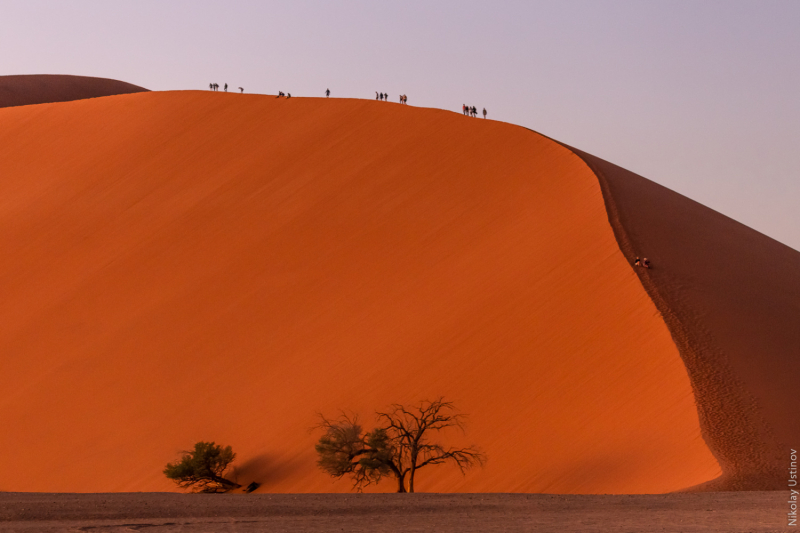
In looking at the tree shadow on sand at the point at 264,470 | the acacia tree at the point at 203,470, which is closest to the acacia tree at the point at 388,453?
the tree shadow on sand at the point at 264,470

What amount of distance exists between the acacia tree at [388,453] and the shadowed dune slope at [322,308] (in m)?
0.30

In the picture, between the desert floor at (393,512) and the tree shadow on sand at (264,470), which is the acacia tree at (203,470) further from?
the desert floor at (393,512)

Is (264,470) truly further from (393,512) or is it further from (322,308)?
(393,512)

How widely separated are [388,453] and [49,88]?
2263 inches

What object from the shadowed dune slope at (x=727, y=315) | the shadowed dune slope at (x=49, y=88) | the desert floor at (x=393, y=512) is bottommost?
the desert floor at (x=393, y=512)

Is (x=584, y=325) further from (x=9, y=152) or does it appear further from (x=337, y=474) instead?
(x=9, y=152)

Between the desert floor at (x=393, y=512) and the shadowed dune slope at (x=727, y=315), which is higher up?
the shadowed dune slope at (x=727, y=315)

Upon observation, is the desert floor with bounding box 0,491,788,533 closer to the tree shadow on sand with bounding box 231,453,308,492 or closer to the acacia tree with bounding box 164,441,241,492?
the acacia tree with bounding box 164,441,241,492

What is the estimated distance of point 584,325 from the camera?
1491cm

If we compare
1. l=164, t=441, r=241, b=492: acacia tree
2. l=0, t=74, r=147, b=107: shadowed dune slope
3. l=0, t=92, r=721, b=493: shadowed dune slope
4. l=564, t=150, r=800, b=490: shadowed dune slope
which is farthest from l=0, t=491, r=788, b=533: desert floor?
l=0, t=74, r=147, b=107: shadowed dune slope

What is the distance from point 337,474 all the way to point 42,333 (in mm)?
10327

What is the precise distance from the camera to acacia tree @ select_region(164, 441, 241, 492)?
13.2m

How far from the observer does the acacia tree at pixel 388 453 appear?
1249cm

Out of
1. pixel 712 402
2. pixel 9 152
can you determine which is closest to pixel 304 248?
pixel 712 402
